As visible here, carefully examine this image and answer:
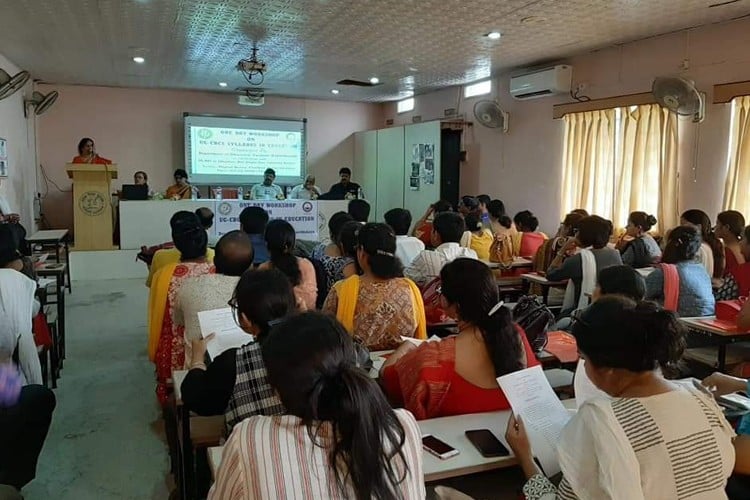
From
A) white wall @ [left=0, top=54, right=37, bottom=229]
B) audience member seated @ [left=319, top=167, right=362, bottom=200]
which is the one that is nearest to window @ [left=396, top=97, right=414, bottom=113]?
audience member seated @ [left=319, top=167, right=362, bottom=200]

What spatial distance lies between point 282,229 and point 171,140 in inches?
306

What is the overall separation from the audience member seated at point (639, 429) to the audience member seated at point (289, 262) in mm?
1772

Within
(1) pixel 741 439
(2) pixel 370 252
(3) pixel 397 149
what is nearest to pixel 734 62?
(2) pixel 370 252

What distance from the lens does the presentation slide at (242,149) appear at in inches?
391

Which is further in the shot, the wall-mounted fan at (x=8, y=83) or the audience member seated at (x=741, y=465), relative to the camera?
the wall-mounted fan at (x=8, y=83)

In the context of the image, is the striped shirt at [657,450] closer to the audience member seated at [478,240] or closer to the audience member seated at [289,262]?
the audience member seated at [289,262]

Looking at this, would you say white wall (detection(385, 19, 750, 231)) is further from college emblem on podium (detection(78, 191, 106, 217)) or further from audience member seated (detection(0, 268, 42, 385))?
audience member seated (detection(0, 268, 42, 385))

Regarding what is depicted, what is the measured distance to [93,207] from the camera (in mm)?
7668

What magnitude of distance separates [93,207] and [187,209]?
118 cm

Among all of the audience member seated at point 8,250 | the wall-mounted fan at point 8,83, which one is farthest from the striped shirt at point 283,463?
the wall-mounted fan at point 8,83

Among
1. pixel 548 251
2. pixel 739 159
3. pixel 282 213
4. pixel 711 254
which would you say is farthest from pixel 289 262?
pixel 282 213

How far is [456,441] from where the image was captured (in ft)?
5.28

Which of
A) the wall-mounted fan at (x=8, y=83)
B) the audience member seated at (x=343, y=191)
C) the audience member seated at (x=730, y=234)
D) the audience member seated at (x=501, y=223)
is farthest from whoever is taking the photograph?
the audience member seated at (x=343, y=191)

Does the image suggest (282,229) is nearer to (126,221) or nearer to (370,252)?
(370,252)
